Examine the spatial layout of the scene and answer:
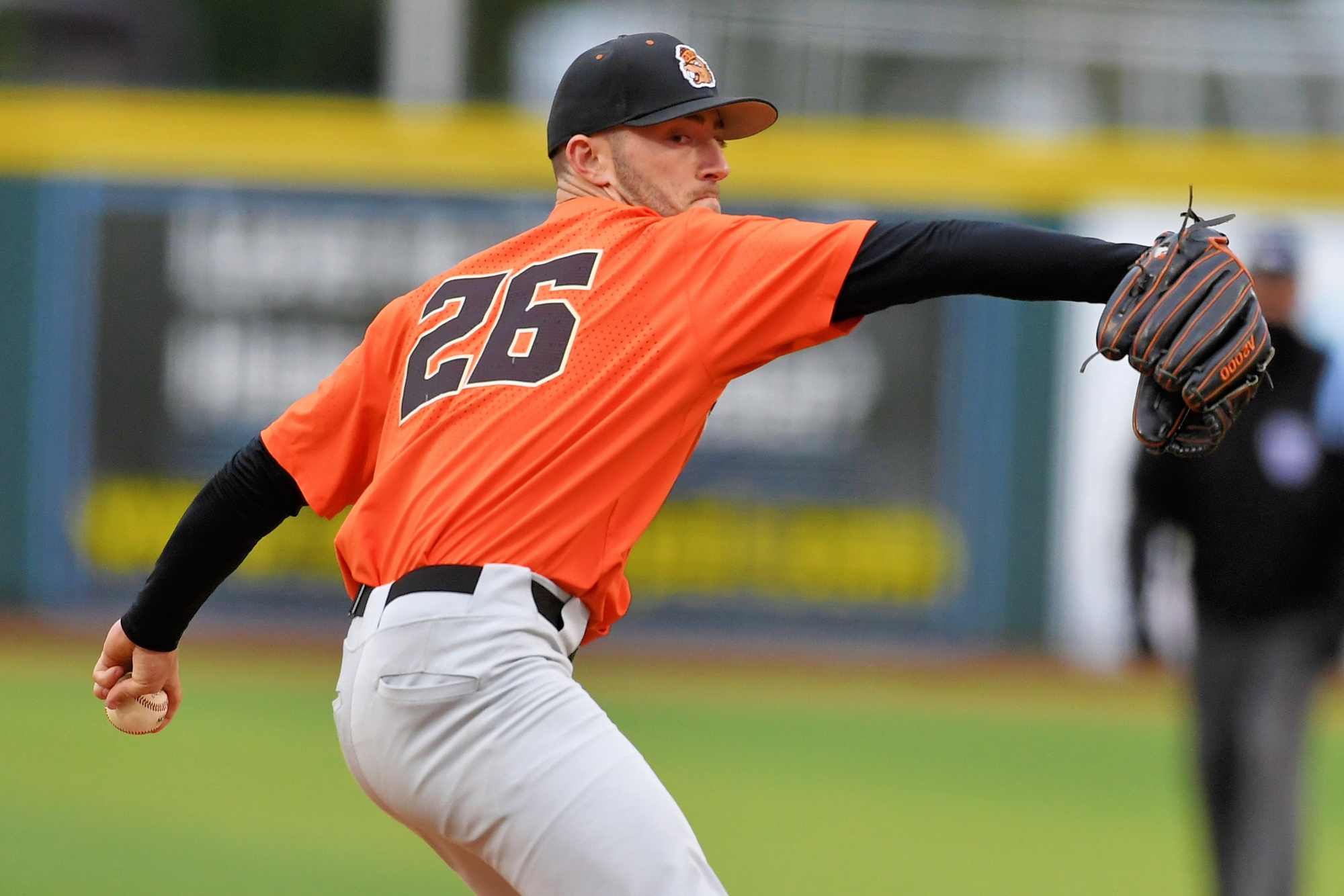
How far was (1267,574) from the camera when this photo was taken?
518cm

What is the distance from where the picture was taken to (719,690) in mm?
10367

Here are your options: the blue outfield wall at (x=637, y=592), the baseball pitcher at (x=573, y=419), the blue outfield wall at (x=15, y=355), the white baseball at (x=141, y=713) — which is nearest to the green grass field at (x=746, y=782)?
the blue outfield wall at (x=637, y=592)

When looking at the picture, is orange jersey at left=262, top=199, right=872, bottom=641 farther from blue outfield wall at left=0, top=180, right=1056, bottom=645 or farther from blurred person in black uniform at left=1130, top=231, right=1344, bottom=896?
blue outfield wall at left=0, top=180, right=1056, bottom=645

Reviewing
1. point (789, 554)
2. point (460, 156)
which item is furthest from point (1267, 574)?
point (460, 156)

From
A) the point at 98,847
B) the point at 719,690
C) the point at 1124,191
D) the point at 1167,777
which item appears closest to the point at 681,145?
the point at 98,847

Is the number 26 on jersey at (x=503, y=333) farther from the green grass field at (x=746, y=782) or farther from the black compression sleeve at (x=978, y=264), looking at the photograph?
the green grass field at (x=746, y=782)

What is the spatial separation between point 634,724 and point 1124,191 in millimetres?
5665

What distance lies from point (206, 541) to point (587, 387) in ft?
2.69

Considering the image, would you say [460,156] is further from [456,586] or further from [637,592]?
[456,586]

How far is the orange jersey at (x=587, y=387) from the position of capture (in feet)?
8.39

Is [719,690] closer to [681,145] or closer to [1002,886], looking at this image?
[1002,886]

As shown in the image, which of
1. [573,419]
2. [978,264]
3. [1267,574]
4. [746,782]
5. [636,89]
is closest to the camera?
[978,264]

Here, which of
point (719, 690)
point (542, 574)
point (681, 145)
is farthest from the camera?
point (719, 690)

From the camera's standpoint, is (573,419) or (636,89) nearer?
(573,419)
